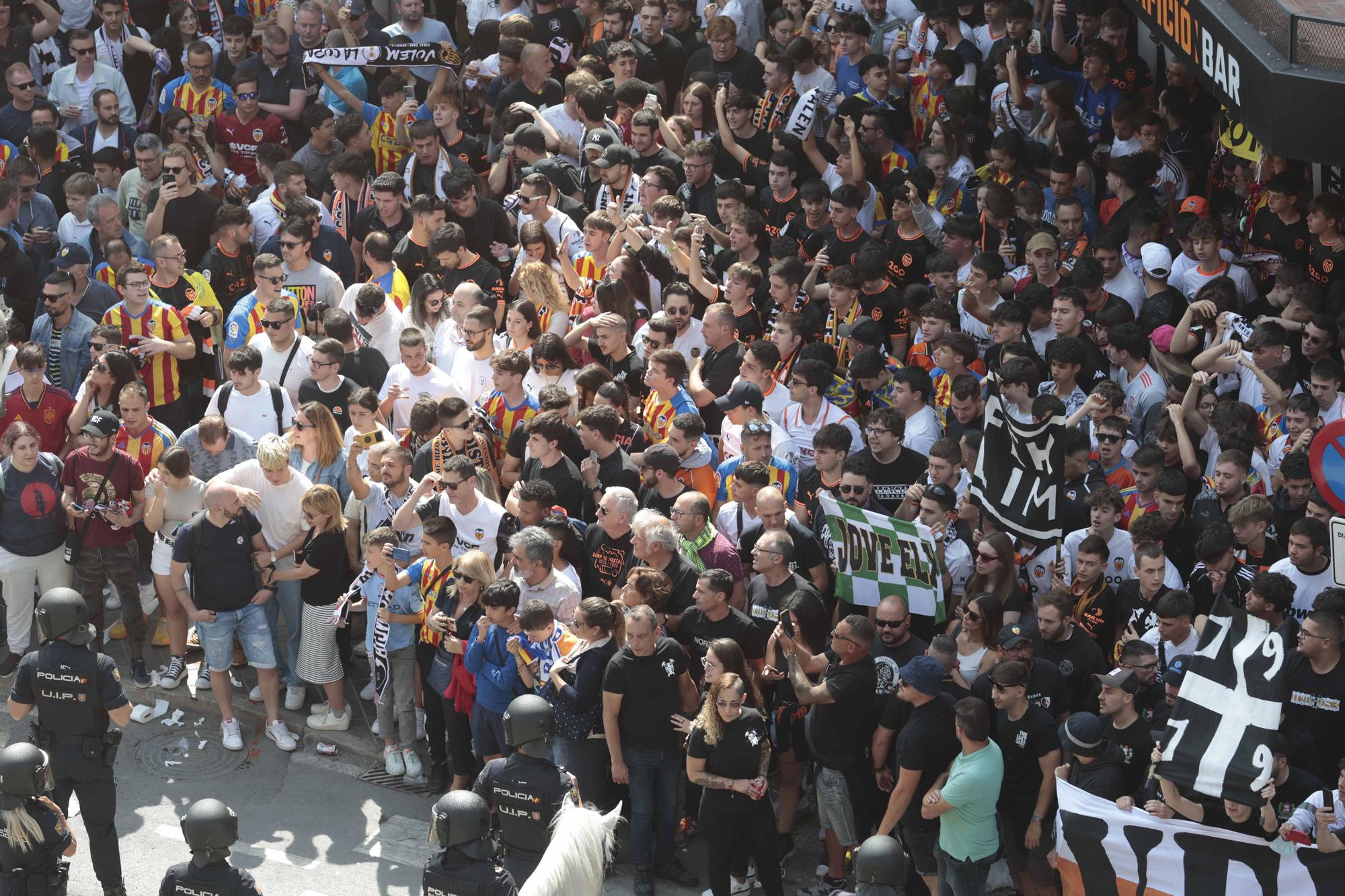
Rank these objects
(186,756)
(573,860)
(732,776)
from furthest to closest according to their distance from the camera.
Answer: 1. (186,756)
2. (732,776)
3. (573,860)

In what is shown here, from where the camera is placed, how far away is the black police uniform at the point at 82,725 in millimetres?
8812

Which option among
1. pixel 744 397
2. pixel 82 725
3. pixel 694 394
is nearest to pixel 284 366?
pixel 694 394

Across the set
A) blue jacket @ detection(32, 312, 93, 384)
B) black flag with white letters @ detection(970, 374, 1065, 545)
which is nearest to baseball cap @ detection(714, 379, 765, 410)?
black flag with white letters @ detection(970, 374, 1065, 545)

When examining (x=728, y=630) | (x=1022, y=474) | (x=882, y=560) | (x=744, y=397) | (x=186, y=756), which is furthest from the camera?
(x=186, y=756)

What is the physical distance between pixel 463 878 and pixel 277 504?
4.07m

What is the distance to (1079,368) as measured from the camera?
428 inches

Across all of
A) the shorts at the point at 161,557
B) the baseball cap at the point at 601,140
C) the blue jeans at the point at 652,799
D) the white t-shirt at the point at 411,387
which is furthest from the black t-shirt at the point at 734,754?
the baseball cap at the point at 601,140


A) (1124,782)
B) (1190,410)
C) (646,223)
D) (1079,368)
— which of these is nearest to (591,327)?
(646,223)

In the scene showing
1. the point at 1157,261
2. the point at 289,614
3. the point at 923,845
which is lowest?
the point at 923,845

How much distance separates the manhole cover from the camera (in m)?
10.4

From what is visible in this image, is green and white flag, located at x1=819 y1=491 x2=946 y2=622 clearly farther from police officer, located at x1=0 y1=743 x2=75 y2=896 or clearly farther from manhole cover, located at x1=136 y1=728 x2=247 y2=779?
police officer, located at x1=0 y1=743 x2=75 y2=896

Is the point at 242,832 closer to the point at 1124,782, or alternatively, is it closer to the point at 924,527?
the point at 924,527

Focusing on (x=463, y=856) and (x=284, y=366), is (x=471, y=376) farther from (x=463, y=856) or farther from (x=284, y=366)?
(x=463, y=856)

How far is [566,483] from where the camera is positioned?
33.9 feet
